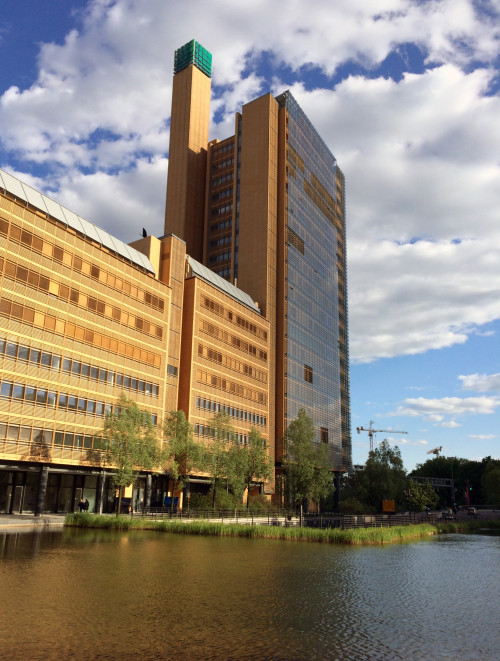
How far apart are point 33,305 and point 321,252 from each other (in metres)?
87.0

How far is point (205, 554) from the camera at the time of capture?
2862 centimetres

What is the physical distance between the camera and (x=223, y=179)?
12312 centimetres

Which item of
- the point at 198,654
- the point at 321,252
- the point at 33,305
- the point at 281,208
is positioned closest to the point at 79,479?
the point at 33,305

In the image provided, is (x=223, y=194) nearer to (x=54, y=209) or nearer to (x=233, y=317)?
(x=233, y=317)

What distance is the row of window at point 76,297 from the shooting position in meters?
54.6

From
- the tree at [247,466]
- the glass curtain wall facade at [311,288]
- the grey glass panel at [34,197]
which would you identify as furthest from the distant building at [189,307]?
the tree at [247,466]

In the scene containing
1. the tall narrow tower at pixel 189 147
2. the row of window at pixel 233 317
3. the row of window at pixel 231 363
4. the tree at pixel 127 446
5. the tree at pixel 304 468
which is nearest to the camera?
the tree at pixel 127 446

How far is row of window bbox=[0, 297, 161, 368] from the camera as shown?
5361cm

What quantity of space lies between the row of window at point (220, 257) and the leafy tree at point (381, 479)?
48912 mm

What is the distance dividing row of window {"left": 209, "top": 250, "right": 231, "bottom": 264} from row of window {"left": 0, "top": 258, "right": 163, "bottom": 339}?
45269 mm

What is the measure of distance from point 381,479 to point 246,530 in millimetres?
59507

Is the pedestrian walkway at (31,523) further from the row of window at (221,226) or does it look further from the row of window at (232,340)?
the row of window at (221,226)

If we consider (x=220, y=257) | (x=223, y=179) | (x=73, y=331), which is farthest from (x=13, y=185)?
(x=223, y=179)

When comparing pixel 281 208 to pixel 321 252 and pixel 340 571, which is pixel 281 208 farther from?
pixel 340 571
